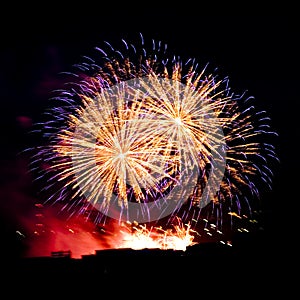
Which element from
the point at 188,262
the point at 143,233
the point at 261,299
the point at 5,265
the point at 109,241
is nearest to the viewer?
the point at 261,299

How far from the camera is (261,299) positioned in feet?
59.4

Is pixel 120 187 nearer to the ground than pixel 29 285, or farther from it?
farther from it

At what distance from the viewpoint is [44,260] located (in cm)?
2030

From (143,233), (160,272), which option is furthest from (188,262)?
(143,233)

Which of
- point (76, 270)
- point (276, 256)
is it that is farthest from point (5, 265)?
point (276, 256)

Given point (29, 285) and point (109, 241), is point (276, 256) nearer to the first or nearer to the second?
point (29, 285)

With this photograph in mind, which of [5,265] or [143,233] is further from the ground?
[143,233]

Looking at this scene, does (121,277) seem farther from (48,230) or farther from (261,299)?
(48,230)

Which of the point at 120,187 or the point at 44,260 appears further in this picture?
the point at 120,187

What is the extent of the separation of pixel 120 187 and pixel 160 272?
4926 millimetres

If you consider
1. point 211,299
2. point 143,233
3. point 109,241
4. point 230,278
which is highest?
point 109,241

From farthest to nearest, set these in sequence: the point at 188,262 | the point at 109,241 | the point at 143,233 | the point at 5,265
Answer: the point at 109,241 → the point at 143,233 → the point at 188,262 → the point at 5,265

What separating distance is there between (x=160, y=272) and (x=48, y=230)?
2392 cm

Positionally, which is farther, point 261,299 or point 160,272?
point 160,272
